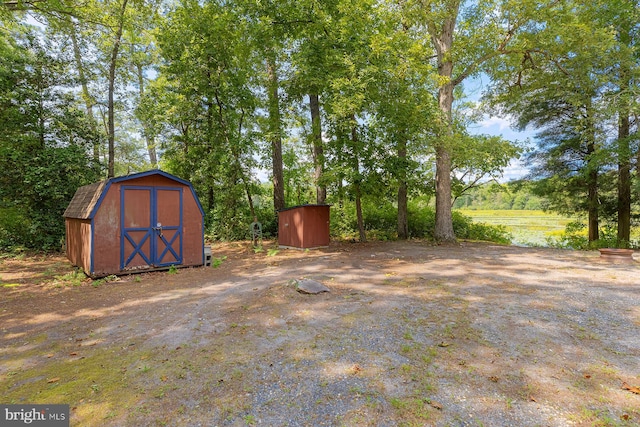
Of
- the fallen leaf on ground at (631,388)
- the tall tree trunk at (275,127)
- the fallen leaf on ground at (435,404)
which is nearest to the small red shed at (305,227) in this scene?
the tall tree trunk at (275,127)

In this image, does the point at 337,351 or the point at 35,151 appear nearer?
the point at 337,351

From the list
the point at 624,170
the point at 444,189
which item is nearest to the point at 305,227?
the point at 444,189

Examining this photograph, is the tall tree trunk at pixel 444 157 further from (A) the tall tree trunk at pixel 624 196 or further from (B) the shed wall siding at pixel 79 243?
(B) the shed wall siding at pixel 79 243

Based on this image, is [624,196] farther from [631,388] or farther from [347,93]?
[631,388]

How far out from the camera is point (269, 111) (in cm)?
1357

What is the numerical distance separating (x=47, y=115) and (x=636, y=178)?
21.8 m

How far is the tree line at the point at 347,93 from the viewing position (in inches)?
416

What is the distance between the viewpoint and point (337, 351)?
334cm

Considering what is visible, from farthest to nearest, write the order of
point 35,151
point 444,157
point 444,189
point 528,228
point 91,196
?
point 528,228 < point 444,189 < point 444,157 < point 35,151 < point 91,196

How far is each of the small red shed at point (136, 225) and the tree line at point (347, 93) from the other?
15.8 ft

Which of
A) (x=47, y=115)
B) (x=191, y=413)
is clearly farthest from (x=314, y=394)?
(x=47, y=115)

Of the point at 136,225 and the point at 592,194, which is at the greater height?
the point at 592,194

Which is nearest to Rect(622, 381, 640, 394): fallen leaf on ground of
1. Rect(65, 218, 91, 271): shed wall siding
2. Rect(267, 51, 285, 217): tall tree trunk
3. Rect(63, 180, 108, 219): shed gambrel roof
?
Rect(63, 180, 108, 219): shed gambrel roof

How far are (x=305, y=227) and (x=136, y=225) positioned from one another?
5540 millimetres
